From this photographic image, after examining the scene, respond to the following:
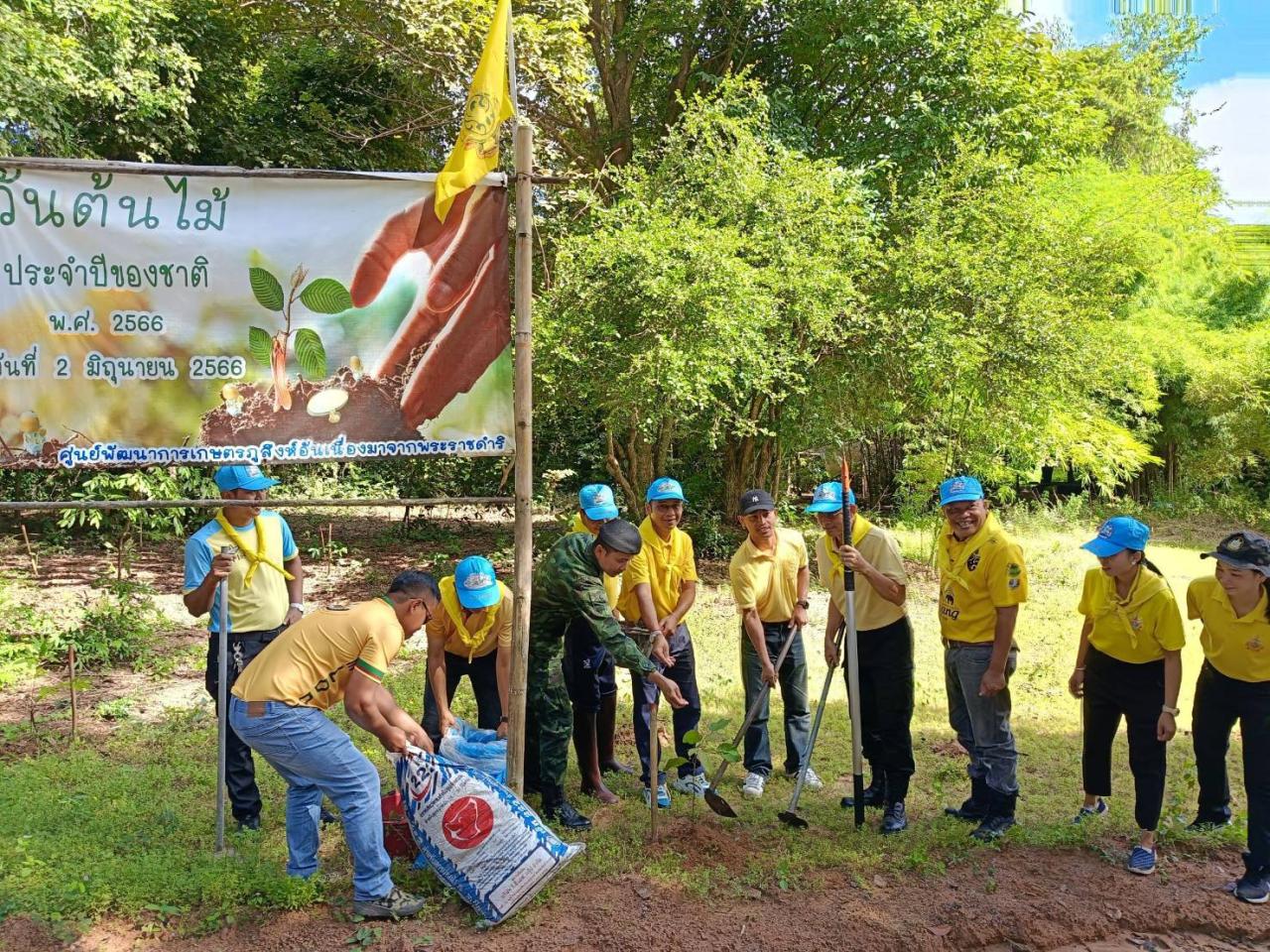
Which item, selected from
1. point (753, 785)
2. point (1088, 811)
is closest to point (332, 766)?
point (753, 785)

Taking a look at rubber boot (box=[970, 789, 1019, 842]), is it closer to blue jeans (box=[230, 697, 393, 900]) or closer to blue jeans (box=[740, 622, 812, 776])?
blue jeans (box=[740, 622, 812, 776])

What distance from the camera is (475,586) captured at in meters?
4.62

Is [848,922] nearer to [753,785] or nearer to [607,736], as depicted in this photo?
[753,785]

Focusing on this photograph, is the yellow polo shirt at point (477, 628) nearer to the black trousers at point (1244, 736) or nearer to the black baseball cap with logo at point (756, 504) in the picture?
the black baseball cap with logo at point (756, 504)

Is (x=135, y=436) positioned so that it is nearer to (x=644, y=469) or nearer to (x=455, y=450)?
(x=455, y=450)

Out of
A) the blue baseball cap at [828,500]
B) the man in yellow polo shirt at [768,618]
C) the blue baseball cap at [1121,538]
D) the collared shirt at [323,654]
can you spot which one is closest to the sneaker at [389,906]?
the collared shirt at [323,654]

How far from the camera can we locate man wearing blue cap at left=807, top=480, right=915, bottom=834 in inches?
191

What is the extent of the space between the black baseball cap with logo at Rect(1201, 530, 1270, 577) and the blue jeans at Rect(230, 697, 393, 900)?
3685mm

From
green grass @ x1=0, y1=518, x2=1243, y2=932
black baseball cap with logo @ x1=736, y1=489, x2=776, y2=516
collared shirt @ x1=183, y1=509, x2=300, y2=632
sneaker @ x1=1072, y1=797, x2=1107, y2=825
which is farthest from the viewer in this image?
black baseball cap with logo @ x1=736, y1=489, x2=776, y2=516

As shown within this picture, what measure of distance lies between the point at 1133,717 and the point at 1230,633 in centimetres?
60

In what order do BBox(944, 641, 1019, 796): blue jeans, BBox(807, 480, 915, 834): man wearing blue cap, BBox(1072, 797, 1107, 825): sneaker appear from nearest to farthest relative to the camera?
BBox(944, 641, 1019, 796): blue jeans → BBox(807, 480, 915, 834): man wearing blue cap → BBox(1072, 797, 1107, 825): sneaker

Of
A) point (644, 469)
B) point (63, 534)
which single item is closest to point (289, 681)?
point (644, 469)

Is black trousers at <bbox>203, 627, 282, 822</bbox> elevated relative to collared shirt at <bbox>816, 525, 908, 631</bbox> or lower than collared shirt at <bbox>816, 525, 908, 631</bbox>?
lower

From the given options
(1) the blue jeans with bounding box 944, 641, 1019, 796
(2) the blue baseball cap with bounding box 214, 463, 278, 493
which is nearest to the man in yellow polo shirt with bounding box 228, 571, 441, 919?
(2) the blue baseball cap with bounding box 214, 463, 278, 493
